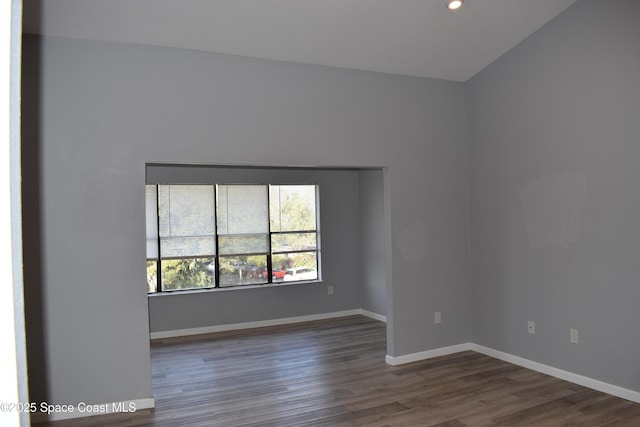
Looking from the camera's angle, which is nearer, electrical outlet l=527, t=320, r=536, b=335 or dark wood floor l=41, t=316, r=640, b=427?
dark wood floor l=41, t=316, r=640, b=427

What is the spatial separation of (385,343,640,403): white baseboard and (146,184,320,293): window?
254cm

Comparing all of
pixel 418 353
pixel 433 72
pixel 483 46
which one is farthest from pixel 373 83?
pixel 418 353

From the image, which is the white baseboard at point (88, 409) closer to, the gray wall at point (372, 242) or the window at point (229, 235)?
the window at point (229, 235)

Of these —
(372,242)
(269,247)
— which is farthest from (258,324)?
(372,242)

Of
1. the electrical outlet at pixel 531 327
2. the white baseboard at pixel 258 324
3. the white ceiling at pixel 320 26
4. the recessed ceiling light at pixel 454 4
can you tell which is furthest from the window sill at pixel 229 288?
the recessed ceiling light at pixel 454 4

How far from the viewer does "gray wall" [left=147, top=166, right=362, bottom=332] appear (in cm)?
628

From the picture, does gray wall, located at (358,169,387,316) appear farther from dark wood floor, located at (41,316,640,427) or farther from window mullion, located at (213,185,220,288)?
window mullion, located at (213,185,220,288)

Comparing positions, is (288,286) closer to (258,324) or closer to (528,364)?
(258,324)

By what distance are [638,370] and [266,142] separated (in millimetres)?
3559

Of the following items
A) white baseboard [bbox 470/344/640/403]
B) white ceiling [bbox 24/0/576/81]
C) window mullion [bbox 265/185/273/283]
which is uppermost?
white ceiling [bbox 24/0/576/81]

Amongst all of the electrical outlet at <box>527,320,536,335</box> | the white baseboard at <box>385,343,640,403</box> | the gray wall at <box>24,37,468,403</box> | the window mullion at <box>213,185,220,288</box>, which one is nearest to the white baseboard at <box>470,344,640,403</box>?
the white baseboard at <box>385,343,640,403</box>

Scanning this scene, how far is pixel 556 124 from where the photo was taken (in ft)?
14.2

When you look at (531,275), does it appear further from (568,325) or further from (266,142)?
(266,142)

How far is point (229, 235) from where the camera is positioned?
665 centimetres
